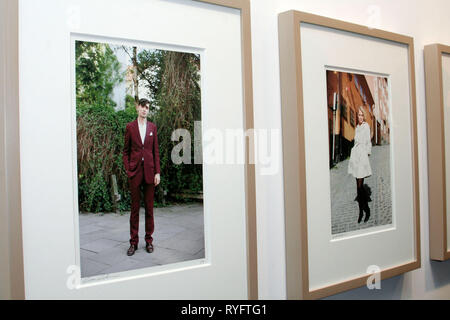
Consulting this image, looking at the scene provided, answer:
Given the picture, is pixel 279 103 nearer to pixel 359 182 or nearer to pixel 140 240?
pixel 359 182

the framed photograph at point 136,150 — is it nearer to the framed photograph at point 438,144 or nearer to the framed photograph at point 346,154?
the framed photograph at point 346,154

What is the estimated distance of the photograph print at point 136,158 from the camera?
65 centimetres

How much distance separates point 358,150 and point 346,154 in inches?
2.0

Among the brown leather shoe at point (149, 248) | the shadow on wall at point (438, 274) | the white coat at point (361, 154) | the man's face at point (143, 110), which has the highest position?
the man's face at point (143, 110)

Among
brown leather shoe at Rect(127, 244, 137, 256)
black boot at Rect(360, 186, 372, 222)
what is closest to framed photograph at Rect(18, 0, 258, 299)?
brown leather shoe at Rect(127, 244, 137, 256)

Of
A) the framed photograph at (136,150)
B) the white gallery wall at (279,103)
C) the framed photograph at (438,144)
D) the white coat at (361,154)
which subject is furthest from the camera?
the framed photograph at (438,144)

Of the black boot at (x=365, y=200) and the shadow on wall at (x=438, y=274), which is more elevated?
the black boot at (x=365, y=200)

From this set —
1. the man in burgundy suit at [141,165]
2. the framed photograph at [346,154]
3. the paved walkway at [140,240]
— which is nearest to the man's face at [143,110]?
the man in burgundy suit at [141,165]

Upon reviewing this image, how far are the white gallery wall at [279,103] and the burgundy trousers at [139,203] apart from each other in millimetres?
264

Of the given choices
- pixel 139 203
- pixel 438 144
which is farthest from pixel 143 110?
pixel 438 144

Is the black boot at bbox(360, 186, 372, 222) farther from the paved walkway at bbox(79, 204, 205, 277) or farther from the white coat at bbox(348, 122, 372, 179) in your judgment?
the paved walkway at bbox(79, 204, 205, 277)

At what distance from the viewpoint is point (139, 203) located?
2.27 feet

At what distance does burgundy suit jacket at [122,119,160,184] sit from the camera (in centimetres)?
68

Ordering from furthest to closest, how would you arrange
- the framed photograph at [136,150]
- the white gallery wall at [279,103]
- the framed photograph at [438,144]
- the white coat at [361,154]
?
the framed photograph at [438,144], the white coat at [361,154], the white gallery wall at [279,103], the framed photograph at [136,150]
